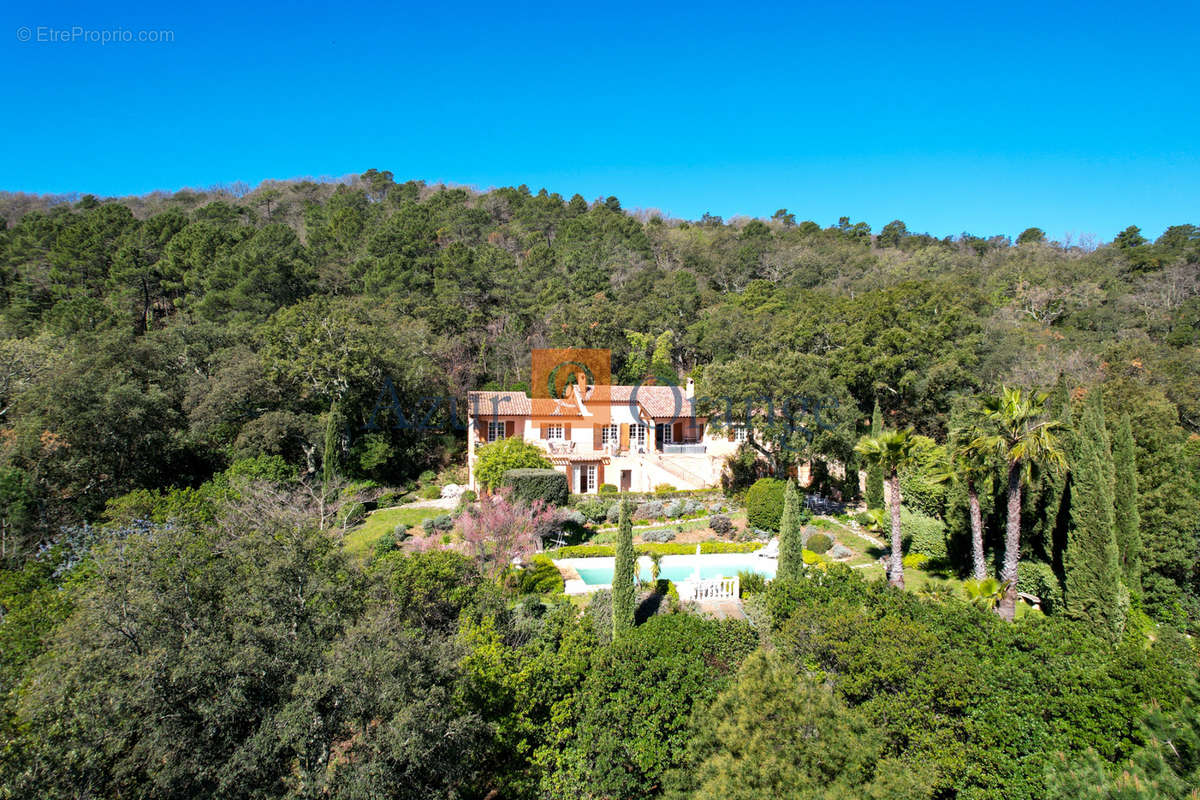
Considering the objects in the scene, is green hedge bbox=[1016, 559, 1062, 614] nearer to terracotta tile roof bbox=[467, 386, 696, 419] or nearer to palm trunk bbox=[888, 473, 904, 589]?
palm trunk bbox=[888, 473, 904, 589]

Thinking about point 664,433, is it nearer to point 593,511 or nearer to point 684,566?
point 593,511

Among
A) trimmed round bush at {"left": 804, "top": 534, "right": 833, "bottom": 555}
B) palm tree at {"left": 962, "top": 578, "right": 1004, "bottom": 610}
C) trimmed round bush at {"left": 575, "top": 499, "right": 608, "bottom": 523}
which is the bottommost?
trimmed round bush at {"left": 804, "top": 534, "right": 833, "bottom": 555}

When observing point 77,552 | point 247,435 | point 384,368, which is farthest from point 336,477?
point 77,552

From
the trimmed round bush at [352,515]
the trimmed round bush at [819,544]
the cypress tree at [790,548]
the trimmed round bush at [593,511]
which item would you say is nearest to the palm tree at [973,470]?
the cypress tree at [790,548]

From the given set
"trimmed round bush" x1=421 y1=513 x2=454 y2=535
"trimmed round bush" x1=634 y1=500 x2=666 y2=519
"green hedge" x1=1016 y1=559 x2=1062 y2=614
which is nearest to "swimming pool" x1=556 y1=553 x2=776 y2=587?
"trimmed round bush" x1=634 y1=500 x2=666 y2=519

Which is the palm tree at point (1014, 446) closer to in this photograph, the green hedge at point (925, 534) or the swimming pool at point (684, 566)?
the green hedge at point (925, 534)

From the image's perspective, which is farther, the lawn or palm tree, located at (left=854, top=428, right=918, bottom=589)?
the lawn
